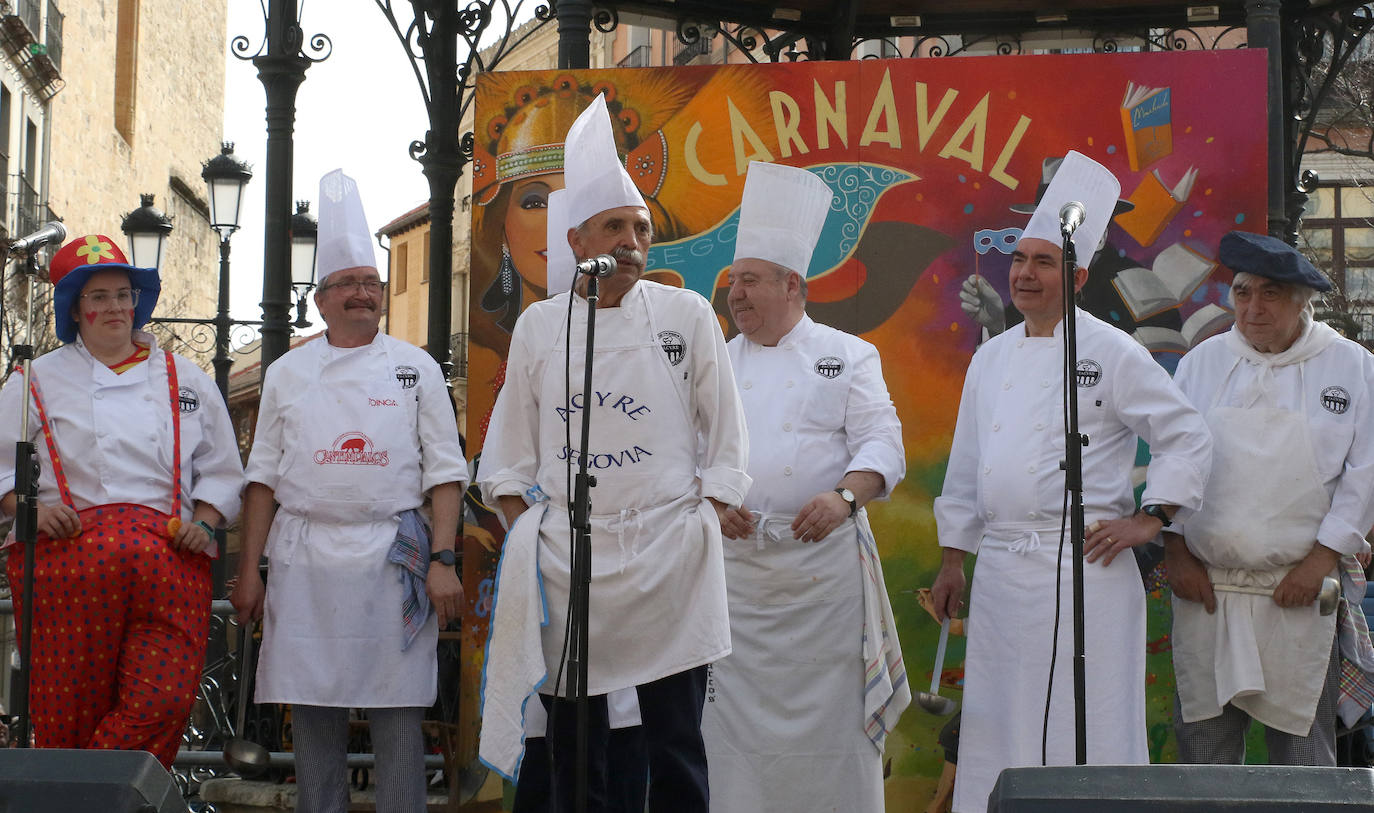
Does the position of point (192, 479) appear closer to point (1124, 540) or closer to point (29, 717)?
point (29, 717)

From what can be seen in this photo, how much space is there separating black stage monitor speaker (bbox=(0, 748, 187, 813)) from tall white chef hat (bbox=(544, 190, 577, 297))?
191 cm

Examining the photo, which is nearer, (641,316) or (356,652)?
(641,316)

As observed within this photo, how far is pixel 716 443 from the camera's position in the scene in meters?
4.37

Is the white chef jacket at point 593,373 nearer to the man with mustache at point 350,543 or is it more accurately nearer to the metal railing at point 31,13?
the man with mustache at point 350,543

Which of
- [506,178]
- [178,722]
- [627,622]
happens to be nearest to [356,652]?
[178,722]

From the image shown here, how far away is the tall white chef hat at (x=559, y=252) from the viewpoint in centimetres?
464

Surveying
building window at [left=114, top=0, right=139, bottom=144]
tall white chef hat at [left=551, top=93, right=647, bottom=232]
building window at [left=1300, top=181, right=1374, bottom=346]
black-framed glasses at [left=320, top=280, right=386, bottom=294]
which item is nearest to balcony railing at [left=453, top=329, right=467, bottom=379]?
building window at [left=114, top=0, right=139, bottom=144]

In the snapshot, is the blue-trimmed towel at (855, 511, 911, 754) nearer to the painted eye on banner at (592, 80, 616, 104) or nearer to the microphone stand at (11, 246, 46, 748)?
the painted eye on banner at (592, 80, 616, 104)

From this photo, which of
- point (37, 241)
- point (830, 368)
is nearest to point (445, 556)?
point (830, 368)

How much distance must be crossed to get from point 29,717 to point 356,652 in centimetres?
96

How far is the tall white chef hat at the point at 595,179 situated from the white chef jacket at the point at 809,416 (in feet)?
3.82

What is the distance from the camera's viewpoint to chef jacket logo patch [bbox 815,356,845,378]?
5.43 m

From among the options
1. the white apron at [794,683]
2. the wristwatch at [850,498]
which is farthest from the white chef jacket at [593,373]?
the white apron at [794,683]

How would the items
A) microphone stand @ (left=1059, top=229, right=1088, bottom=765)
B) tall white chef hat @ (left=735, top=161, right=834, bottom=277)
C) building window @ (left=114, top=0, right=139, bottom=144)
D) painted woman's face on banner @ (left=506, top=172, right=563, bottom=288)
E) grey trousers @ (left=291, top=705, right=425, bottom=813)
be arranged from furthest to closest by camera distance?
building window @ (left=114, top=0, right=139, bottom=144) → painted woman's face on banner @ (left=506, top=172, right=563, bottom=288) → tall white chef hat @ (left=735, top=161, right=834, bottom=277) → grey trousers @ (left=291, top=705, right=425, bottom=813) → microphone stand @ (left=1059, top=229, right=1088, bottom=765)
